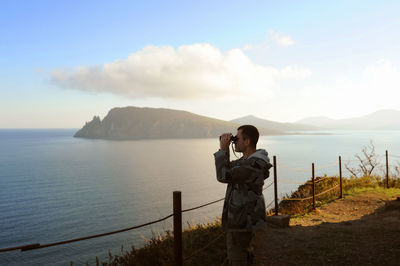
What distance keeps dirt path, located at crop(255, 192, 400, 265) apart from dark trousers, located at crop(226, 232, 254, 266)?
10.9 ft

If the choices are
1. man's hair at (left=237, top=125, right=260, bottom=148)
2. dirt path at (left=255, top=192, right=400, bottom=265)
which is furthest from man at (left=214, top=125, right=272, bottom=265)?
dirt path at (left=255, top=192, right=400, bottom=265)

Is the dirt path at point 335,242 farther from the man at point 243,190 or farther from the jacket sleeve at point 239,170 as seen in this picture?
the jacket sleeve at point 239,170

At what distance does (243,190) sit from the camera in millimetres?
2920

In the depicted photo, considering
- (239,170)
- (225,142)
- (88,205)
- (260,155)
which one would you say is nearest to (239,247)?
(239,170)

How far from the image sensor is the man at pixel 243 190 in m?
2.83

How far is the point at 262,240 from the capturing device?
7285mm

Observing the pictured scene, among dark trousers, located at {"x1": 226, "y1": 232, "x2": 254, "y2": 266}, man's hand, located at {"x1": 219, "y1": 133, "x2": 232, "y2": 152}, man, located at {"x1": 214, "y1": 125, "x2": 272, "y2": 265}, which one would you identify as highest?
man's hand, located at {"x1": 219, "y1": 133, "x2": 232, "y2": 152}

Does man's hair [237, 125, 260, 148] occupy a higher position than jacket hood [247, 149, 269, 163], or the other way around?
man's hair [237, 125, 260, 148]

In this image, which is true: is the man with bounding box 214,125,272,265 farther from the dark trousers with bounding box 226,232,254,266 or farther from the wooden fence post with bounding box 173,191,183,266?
the wooden fence post with bounding box 173,191,183,266

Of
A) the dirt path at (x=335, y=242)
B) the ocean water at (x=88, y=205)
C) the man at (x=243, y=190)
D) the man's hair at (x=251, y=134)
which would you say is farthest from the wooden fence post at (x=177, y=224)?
the ocean water at (x=88, y=205)

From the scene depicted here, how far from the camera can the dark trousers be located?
304 centimetres

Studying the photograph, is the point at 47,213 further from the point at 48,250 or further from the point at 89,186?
the point at 89,186

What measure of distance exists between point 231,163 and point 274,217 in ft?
21.4

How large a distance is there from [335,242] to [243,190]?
17.9 ft
